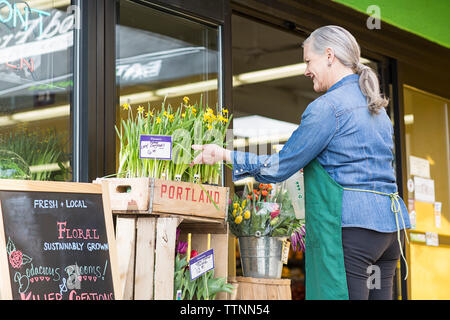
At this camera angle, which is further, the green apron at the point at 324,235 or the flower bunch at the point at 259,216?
the flower bunch at the point at 259,216

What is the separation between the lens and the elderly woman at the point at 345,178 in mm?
2434


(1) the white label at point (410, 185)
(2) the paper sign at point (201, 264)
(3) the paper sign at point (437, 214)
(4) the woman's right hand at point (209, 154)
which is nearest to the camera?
(4) the woman's right hand at point (209, 154)

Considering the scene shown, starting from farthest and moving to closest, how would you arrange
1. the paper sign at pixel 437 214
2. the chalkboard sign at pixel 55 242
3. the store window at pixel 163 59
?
the paper sign at pixel 437 214, the store window at pixel 163 59, the chalkboard sign at pixel 55 242

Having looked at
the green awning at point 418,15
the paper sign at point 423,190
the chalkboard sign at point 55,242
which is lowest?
the chalkboard sign at point 55,242

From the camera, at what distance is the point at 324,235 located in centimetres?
248

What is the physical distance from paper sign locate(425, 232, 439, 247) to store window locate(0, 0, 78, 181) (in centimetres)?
311

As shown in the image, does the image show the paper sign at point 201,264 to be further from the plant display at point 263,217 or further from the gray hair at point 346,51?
the gray hair at point 346,51

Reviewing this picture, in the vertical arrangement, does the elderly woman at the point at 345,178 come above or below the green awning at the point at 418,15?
below

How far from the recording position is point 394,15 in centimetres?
500

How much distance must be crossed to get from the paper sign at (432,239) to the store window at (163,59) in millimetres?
2299

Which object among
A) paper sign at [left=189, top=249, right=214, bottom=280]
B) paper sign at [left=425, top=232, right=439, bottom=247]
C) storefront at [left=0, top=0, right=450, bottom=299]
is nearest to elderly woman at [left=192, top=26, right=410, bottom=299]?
paper sign at [left=189, top=249, right=214, bottom=280]

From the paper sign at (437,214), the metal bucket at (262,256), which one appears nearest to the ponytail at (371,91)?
the metal bucket at (262,256)

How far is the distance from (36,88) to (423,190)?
10.6 feet

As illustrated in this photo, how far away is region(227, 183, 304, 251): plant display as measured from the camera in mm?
3174
